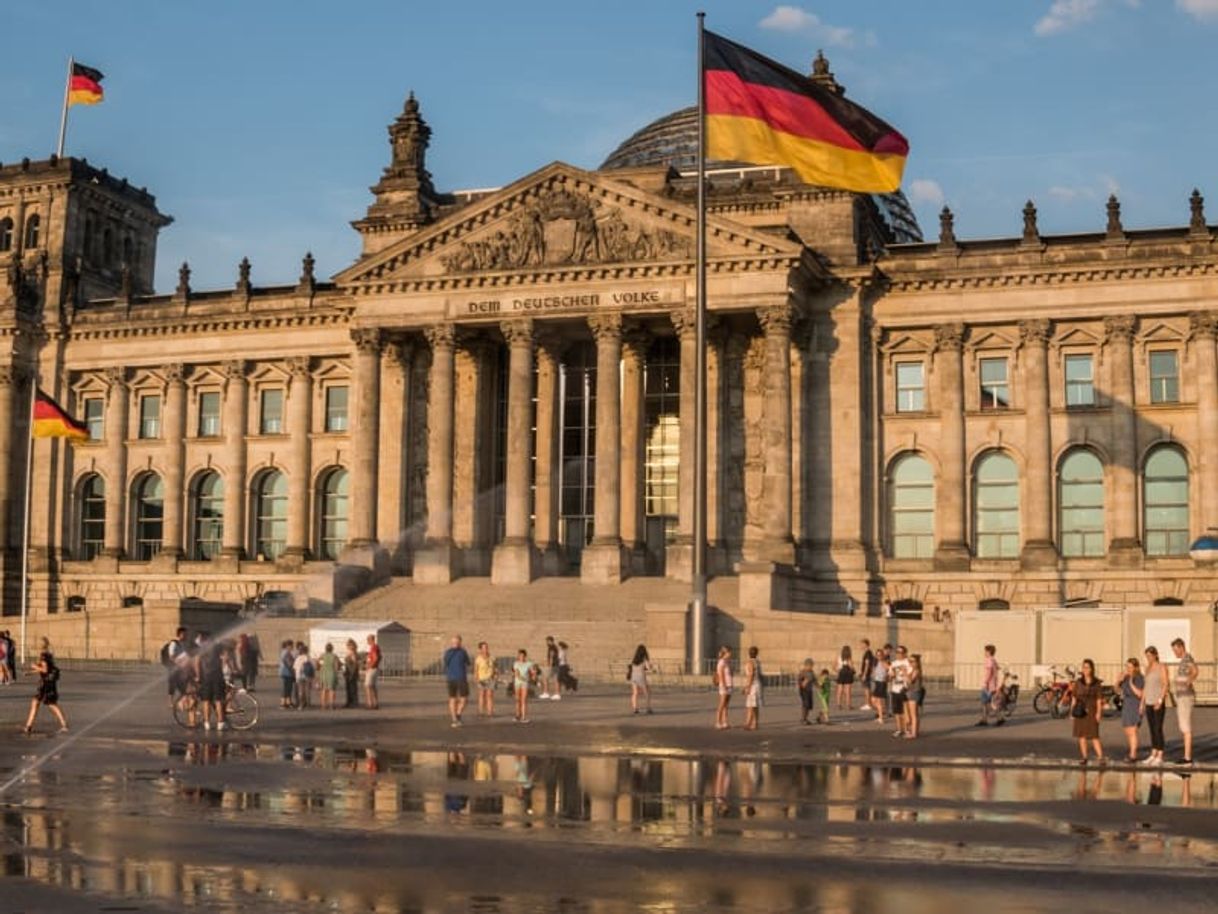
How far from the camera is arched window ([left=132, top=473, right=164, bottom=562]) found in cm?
7775

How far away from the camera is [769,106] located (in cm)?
4028

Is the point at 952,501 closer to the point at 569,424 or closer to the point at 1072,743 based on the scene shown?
the point at 569,424

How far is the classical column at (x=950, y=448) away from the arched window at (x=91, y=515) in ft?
135

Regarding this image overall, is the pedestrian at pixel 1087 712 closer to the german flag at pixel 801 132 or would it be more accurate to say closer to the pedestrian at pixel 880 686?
the pedestrian at pixel 880 686

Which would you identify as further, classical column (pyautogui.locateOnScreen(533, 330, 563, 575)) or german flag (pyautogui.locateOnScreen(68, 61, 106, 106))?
german flag (pyautogui.locateOnScreen(68, 61, 106, 106))

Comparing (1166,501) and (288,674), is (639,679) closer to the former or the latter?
(288,674)

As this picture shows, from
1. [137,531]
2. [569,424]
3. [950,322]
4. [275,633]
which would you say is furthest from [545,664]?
[137,531]

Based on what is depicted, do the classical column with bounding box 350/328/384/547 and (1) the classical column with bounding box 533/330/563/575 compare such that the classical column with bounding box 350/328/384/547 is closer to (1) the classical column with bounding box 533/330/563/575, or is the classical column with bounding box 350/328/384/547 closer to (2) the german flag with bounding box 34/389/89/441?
(1) the classical column with bounding box 533/330/563/575

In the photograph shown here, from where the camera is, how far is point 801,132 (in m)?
40.1

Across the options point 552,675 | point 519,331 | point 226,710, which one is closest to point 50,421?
point 519,331

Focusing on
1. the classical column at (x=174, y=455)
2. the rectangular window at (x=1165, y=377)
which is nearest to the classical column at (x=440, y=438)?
the classical column at (x=174, y=455)

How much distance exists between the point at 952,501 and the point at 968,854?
47291mm

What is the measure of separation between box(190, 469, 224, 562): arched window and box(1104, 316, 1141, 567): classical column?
40.6 metres

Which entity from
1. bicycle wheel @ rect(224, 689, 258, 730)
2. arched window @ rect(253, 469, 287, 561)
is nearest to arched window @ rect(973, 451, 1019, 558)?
arched window @ rect(253, 469, 287, 561)
